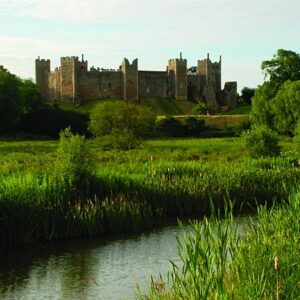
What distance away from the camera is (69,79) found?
282ft

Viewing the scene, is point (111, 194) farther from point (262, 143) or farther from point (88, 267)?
point (262, 143)

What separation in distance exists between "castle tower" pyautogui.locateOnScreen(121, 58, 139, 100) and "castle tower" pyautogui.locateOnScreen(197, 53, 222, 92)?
12.2m

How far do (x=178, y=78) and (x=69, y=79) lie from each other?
15.8 metres

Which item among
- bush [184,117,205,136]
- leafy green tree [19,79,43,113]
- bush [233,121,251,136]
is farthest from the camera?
bush [184,117,205,136]

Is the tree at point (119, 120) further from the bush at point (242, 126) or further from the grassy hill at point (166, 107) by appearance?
the grassy hill at point (166, 107)

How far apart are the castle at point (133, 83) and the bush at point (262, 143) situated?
2166 inches

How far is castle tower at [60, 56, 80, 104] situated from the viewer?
85250 mm

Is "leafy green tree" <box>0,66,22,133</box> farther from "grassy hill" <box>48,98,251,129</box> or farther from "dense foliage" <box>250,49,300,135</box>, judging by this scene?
"dense foliage" <box>250,49,300,135</box>

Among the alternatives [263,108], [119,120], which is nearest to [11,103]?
[119,120]

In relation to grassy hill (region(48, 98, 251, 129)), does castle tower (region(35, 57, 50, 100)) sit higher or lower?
higher

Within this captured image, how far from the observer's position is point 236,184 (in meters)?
20.0

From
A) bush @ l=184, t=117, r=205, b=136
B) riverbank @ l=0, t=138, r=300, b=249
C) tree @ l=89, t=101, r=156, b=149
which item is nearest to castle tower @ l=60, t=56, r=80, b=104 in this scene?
bush @ l=184, t=117, r=205, b=136

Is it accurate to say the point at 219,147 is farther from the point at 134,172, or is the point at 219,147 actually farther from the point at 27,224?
the point at 27,224

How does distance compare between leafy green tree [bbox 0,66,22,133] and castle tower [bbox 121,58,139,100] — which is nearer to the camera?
leafy green tree [bbox 0,66,22,133]
